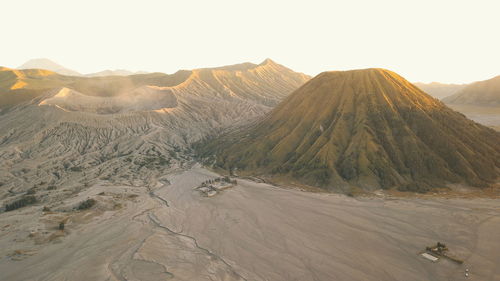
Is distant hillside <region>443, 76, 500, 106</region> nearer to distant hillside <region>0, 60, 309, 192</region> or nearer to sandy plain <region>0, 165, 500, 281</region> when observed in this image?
distant hillside <region>0, 60, 309, 192</region>

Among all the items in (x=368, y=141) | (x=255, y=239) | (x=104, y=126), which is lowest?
(x=255, y=239)

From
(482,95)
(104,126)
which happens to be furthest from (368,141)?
(482,95)

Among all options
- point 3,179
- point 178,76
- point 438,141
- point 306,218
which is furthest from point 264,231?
point 178,76

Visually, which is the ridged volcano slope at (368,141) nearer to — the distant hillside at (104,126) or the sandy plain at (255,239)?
the sandy plain at (255,239)

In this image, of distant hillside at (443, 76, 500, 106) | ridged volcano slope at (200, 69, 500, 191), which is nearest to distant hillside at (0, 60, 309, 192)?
ridged volcano slope at (200, 69, 500, 191)

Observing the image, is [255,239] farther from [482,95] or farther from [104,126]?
[482,95]

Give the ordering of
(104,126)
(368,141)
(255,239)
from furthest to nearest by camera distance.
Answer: (104,126), (368,141), (255,239)
